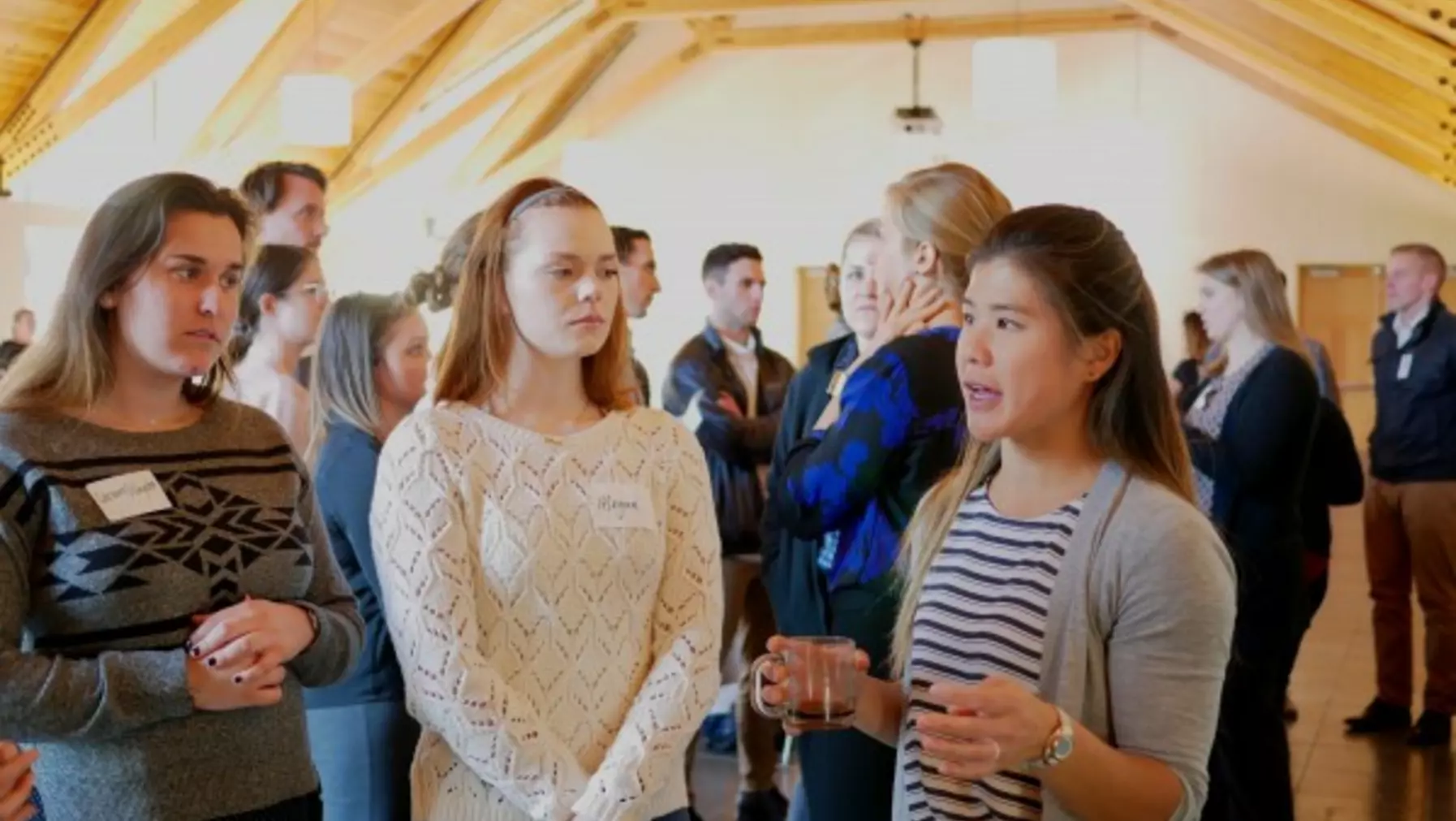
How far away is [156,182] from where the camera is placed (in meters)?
2.00

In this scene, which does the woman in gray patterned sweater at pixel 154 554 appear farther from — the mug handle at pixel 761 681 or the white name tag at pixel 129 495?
the mug handle at pixel 761 681

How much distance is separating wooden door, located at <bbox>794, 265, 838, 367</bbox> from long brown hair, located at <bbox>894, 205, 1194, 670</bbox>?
11770 millimetres

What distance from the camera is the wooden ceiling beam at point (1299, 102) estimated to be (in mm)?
11805

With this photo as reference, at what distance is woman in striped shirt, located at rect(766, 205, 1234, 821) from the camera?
1.56 metres

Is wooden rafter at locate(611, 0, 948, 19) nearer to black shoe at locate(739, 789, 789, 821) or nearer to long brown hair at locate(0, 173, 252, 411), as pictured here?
black shoe at locate(739, 789, 789, 821)

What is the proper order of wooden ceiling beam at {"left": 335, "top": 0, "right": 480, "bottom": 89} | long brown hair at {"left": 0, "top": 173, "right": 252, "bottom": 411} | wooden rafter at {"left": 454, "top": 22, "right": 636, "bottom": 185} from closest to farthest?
long brown hair at {"left": 0, "top": 173, "right": 252, "bottom": 411}, wooden ceiling beam at {"left": 335, "top": 0, "right": 480, "bottom": 89}, wooden rafter at {"left": 454, "top": 22, "right": 636, "bottom": 185}

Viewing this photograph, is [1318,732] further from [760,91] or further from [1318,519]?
[760,91]

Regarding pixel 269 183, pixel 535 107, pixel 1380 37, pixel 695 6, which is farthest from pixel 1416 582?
pixel 535 107

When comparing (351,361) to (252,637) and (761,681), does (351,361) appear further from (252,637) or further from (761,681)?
(761,681)

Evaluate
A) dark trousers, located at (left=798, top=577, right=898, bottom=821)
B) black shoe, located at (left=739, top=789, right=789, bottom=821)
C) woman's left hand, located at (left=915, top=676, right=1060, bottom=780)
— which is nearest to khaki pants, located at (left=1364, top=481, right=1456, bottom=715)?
black shoe, located at (left=739, top=789, right=789, bottom=821)

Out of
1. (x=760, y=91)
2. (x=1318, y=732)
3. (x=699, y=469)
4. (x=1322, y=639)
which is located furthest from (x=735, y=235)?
(x=699, y=469)

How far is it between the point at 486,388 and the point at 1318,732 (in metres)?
4.39

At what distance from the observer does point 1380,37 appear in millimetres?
7914

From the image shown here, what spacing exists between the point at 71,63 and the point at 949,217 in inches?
280
